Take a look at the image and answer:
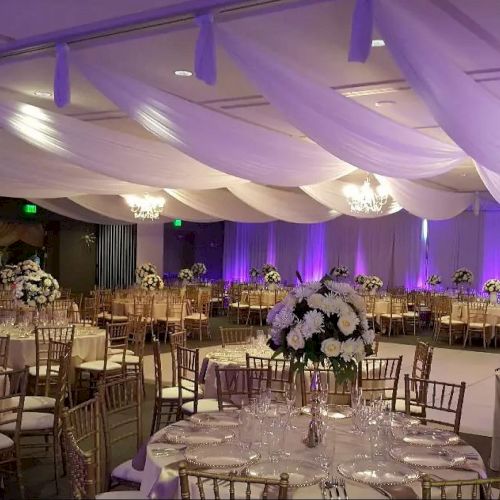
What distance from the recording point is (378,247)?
1880 cm

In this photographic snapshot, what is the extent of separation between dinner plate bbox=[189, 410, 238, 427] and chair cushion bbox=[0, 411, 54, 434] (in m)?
1.65

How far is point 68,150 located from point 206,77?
8.76 ft

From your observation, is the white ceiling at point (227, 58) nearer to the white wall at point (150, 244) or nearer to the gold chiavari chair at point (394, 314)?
the gold chiavari chair at point (394, 314)

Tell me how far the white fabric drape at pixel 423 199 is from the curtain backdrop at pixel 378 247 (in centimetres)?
484

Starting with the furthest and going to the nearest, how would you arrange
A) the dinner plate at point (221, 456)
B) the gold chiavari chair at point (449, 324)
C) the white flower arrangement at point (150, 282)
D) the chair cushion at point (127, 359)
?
the gold chiavari chair at point (449, 324) < the white flower arrangement at point (150, 282) < the chair cushion at point (127, 359) < the dinner plate at point (221, 456)

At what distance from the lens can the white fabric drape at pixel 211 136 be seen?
553 cm

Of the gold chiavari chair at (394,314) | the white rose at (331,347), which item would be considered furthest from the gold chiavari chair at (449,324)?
the white rose at (331,347)

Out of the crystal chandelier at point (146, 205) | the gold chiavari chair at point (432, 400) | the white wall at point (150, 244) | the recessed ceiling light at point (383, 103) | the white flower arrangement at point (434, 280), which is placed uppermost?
the recessed ceiling light at point (383, 103)

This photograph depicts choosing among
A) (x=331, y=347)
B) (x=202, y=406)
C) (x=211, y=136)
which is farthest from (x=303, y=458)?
(x=211, y=136)

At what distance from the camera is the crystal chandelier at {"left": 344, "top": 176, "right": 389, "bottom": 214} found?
1051cm

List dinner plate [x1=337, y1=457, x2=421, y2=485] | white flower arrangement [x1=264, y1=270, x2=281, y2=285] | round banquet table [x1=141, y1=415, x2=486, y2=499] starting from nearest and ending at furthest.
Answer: round banquet table [x1=141, y1=415, x2=486, y2=499] → dinner plate [x1=337, y1=457, x2=421, y2=485] → white flower arrangement [x1=264, y1=270, x2=281, y2=285]

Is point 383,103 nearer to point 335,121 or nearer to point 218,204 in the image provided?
point 335,121

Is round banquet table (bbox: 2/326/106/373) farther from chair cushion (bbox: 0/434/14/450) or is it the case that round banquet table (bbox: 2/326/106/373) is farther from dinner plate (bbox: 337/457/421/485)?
dinner plate (bbox: 337/457/421/485)

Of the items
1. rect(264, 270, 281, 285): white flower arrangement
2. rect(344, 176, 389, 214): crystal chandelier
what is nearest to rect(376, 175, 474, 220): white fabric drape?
rect(344, 176, 389, 214): crystal chandelier
